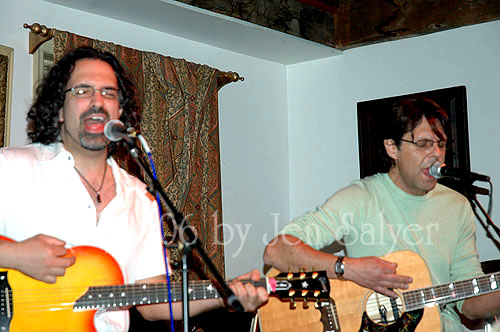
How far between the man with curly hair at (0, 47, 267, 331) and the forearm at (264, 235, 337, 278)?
0.53 m

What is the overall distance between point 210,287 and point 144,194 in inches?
21.7

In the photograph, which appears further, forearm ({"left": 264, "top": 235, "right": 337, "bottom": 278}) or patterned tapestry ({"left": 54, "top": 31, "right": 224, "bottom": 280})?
patterned tapestry ({"left": 54, "top": 31, "right": 224, "bottom": 280})

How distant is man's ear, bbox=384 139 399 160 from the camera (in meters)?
3.65

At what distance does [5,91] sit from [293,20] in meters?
2.46

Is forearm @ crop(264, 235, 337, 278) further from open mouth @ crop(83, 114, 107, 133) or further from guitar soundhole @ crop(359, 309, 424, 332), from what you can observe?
open mouth @ crop(83, 114, 107, 133)

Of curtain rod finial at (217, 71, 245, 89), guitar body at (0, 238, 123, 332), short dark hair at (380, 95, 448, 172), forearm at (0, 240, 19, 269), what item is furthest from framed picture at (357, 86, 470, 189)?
forearm at (0, 240, 19, 269)

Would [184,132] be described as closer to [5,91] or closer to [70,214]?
[5,91]

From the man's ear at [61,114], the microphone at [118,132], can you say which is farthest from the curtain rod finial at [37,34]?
the microphone at [118,132]

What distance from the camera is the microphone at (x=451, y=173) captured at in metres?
3.09

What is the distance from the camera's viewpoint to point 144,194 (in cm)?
309

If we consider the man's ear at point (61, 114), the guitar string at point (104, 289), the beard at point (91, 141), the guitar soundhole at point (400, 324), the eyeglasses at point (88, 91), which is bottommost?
the guitar soundhole at point (400, 324)

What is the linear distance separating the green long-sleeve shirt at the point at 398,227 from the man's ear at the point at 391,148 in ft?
0.40

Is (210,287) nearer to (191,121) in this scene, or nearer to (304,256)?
(304,256)

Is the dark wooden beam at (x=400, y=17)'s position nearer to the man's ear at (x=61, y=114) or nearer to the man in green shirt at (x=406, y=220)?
the man in green shirt at (x=406, y=220)
